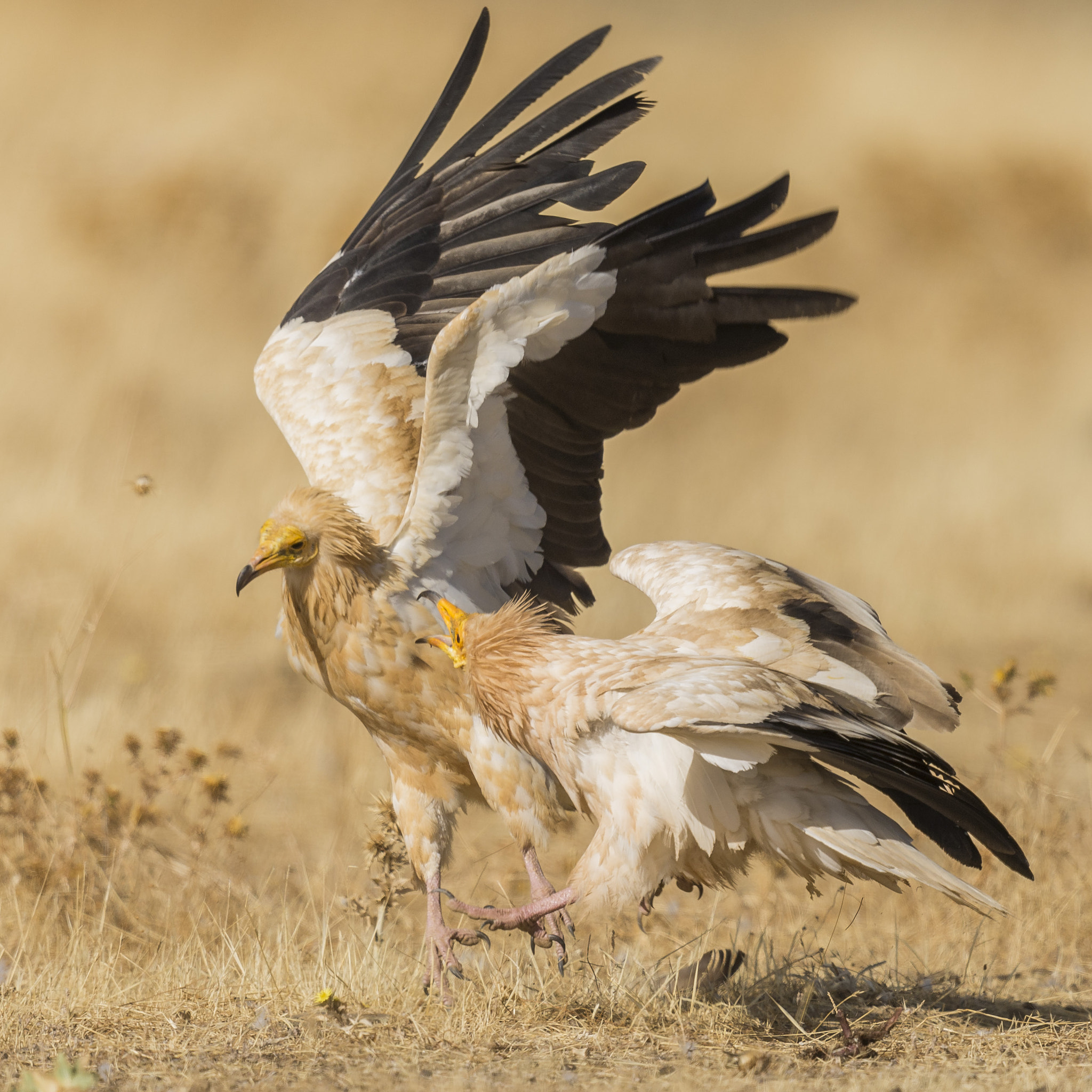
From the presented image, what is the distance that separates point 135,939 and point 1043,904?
10.9ft

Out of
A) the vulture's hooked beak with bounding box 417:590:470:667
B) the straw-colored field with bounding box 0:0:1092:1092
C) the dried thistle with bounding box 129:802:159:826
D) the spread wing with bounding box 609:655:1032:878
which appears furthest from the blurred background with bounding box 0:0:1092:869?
the spread wing with bounding box 609:655:1032:878

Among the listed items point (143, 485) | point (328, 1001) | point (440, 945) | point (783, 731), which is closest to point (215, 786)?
point (440, 945)

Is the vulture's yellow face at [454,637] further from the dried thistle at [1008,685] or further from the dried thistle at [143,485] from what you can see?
the dried thistle at [1008,685]

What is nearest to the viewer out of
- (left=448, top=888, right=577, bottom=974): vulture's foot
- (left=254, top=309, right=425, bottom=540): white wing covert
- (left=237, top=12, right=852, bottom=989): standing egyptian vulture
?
(left=448, top=888, right=577, bottom=974): vulture's foot

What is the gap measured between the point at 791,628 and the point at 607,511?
26.5ft

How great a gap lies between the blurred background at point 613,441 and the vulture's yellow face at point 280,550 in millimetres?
1526

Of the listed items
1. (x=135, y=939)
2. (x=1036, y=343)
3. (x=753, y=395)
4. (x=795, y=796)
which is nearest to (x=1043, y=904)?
(x=795, y=796)

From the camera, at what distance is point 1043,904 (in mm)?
4832

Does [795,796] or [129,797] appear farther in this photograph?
[129,797]

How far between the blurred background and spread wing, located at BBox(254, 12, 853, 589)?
163 centimetres

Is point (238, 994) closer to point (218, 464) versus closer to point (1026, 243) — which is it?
point (218, 464)

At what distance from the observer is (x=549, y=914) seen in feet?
12.8

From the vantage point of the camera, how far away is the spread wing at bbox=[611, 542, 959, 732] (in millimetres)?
4012

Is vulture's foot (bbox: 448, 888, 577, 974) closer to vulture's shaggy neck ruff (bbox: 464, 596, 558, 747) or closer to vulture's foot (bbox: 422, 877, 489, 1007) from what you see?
vulture's foot (bbox: 422, 877, 489, 1007)
